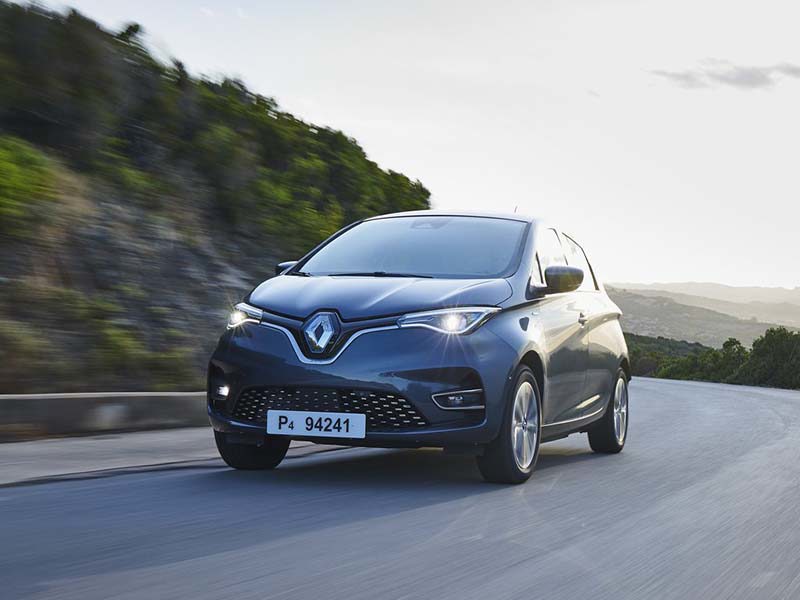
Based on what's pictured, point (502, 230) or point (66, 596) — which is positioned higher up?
point (502, 230)

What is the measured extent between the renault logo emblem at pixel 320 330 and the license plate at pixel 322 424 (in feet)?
1.20

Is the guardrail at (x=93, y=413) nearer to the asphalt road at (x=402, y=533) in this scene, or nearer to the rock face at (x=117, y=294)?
the rock face at (x=117, y=294)

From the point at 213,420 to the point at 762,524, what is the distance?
3.14m

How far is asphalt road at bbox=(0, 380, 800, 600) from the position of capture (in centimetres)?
475

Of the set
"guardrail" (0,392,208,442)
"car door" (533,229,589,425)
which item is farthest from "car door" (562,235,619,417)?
"guardrail" (0,392,208,442)

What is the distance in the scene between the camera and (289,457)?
917 cm

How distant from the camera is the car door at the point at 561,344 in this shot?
8.29 m

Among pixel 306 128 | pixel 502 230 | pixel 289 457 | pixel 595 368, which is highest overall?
pixel 306 128

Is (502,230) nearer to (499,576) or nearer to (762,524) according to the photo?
(762,524)

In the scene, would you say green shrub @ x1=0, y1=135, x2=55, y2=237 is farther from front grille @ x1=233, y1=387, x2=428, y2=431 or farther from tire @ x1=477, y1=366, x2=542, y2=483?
tire @ x1=477, y1=366, x2=542, y2=483


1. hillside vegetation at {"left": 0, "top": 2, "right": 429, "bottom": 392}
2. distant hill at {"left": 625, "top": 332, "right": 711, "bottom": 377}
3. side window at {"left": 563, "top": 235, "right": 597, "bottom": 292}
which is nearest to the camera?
side window at {"left": 563, "top": 235, "right": 597, "bottom": 292}

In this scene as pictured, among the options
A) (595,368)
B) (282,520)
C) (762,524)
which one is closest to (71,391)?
(595,368)

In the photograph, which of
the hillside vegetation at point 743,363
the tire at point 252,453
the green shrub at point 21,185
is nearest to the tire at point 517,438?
the tire at point 252,453

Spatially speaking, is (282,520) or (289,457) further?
(289,457)
